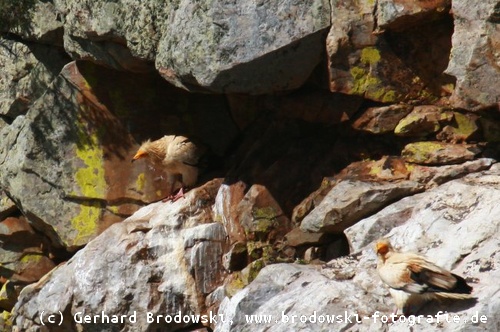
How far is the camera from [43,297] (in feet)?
38.2

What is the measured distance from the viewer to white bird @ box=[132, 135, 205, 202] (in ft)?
37.4

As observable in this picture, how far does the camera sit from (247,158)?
36.5 feet

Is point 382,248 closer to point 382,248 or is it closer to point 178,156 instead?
point 382,248

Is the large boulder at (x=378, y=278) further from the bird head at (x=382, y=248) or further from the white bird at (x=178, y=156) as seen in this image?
the white bird at (x=178, y=156)

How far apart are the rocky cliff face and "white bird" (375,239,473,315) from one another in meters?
Result: 0.15

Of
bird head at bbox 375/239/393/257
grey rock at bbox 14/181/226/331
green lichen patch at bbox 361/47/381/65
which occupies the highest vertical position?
green lichen patch at bbox 361/47/381/65

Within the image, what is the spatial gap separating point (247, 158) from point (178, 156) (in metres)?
Answer: 0.88

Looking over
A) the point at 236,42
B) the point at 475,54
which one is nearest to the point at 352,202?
the point at 475,54

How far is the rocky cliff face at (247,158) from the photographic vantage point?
338 inches

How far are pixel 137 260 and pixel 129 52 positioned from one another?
2.44 m

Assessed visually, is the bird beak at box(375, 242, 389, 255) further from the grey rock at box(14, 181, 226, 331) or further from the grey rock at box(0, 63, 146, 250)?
the grey rock at box(0, 63, 146, 250)

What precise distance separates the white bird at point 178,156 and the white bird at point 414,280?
398 centimetres

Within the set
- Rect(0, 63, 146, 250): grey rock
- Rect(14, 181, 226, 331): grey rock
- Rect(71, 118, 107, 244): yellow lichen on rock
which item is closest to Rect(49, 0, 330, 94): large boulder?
Rect(14, 181, 226, 331): grey rock

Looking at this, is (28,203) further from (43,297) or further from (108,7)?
(108,7)
